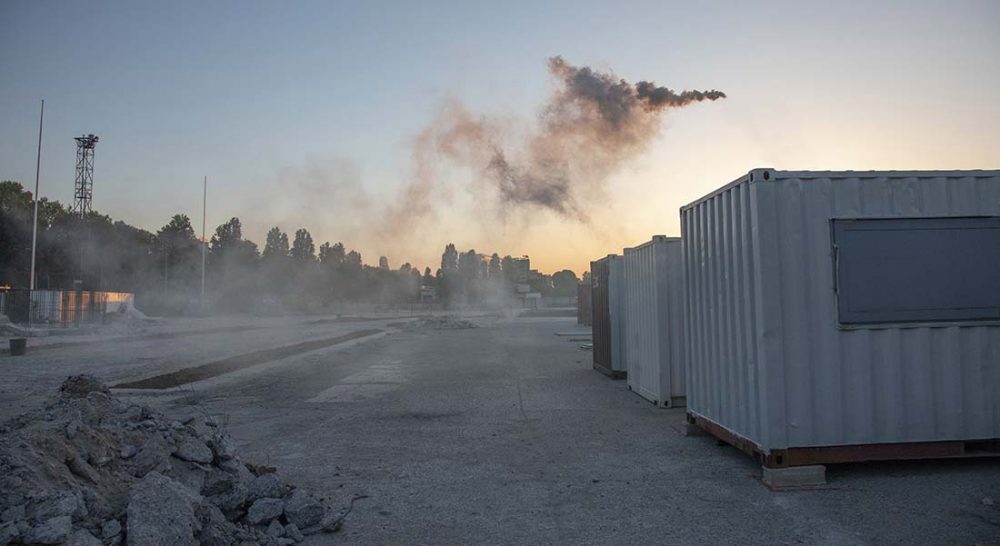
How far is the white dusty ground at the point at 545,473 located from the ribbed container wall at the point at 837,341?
0.57 metres

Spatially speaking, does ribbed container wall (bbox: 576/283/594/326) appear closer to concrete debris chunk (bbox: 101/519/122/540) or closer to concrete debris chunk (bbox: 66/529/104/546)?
concrete debris chunk (bbox: 101/519/122/540)

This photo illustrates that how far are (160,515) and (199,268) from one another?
3344 inches

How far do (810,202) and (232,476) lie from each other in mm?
6159

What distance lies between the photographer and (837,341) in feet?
20.3

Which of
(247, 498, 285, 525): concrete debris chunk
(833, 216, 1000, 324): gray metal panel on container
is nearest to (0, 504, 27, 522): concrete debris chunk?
(247, 498, 285, 525): concrete debris chunk

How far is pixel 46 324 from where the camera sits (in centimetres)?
4112

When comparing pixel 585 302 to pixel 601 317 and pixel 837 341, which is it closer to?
pixel 601 317

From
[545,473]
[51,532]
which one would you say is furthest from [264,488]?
[545,473]

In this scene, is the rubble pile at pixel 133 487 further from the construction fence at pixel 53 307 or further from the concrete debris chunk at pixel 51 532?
the construction fence at pixel 53 307

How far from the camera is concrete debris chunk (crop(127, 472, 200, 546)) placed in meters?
4.03

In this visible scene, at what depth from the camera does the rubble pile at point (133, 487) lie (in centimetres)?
401

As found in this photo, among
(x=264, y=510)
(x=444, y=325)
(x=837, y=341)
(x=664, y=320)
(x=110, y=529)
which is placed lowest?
(x=264, y=510)

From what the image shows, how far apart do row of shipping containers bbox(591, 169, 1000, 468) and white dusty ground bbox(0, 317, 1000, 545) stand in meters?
0.47

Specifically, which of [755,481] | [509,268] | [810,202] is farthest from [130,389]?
[509,268]
